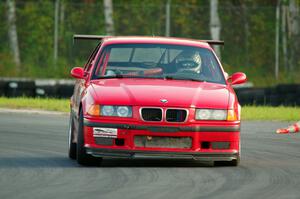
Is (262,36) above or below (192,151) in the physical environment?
below

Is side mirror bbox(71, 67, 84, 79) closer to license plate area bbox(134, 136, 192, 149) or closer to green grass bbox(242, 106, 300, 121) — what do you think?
license plate area bbox(134, 136, 192, 149)

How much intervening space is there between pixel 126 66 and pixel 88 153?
168 centimetres

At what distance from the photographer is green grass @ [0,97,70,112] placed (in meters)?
27.1

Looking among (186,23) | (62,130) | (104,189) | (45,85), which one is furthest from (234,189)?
(186,23)

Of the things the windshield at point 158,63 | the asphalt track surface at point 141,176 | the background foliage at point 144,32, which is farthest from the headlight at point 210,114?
the background foliage at point 144,32

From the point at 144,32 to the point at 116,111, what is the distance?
29080 mm

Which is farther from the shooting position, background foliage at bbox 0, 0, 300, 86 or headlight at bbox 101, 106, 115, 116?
background foliage at bbox 0, 0, 300, 86

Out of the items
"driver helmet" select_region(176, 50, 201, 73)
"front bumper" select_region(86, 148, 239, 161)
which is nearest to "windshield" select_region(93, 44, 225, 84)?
"driver helmet" select_region(176, 50, 201, 73)

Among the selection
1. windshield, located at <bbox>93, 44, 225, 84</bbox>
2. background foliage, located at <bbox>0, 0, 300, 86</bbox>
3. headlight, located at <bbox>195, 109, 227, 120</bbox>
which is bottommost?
background foliage, located at <bbox>0, 0, 300, 86</bbox>

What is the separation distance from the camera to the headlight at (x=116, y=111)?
43.7 feet

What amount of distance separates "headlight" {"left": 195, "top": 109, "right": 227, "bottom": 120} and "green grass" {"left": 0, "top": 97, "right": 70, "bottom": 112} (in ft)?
43.3

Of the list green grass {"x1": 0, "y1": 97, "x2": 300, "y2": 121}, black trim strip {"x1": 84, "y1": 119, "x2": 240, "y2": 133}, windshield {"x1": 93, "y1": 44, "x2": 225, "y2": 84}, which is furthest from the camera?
green grass {"x1": 0, "y1": 97, "x2": 300, "y2": 121}

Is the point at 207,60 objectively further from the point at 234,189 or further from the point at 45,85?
the point at 45,85

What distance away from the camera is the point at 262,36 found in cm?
4334
